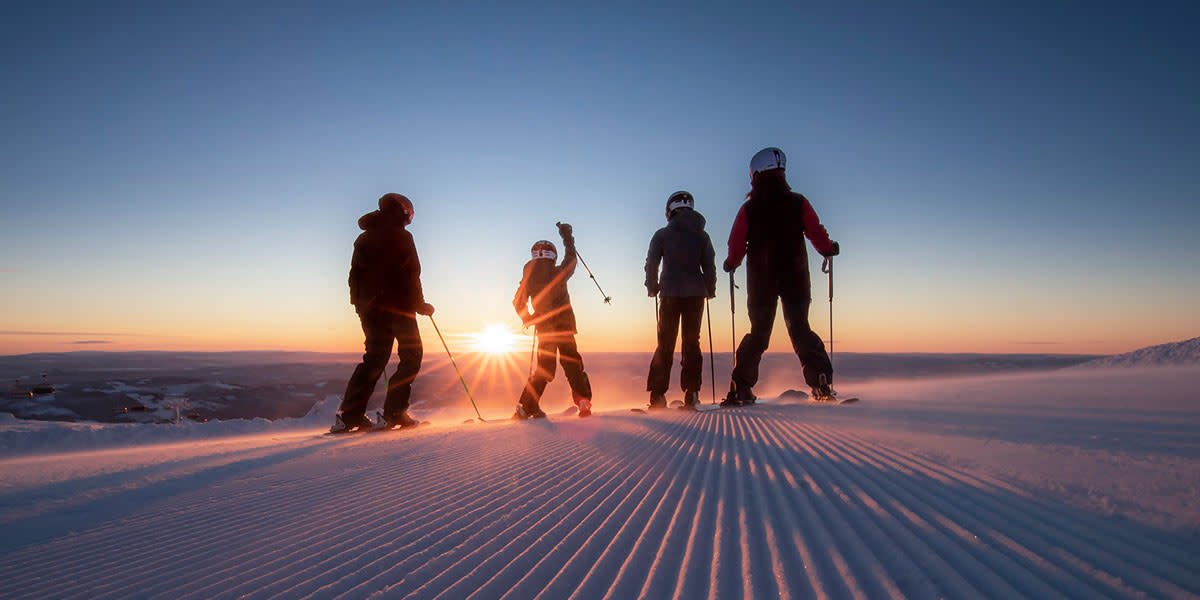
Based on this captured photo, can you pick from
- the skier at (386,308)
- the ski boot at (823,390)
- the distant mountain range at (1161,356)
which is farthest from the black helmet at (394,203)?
the distant mountain range at (1161,356)

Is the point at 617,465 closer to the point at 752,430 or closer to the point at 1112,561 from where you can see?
the point at 752,430

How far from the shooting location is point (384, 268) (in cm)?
467

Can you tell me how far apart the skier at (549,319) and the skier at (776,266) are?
1.72m

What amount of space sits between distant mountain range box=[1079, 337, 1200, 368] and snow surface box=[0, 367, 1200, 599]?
697 centimetres

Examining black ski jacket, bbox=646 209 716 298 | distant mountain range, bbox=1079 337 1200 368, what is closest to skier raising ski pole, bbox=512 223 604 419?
black ski jacket, bbox=646 209 716 298

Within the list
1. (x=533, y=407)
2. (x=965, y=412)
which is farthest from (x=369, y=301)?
(x=965, y=412)

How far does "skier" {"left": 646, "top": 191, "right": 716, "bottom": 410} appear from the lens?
5477 mm

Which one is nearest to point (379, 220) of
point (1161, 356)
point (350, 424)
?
point (350, 424)

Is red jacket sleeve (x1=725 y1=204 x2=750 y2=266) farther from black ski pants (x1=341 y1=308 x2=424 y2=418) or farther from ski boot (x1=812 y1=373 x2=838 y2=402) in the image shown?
black ski pants (x1=341 y1=308 x2=424 y2=418)

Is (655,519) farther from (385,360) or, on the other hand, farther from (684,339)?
(684,339)

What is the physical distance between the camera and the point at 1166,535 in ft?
3.69

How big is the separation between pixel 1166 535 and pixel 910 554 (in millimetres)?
603

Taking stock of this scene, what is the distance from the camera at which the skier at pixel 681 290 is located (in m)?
5.48

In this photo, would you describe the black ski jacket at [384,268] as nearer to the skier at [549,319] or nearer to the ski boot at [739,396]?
the skier at [549,319]
